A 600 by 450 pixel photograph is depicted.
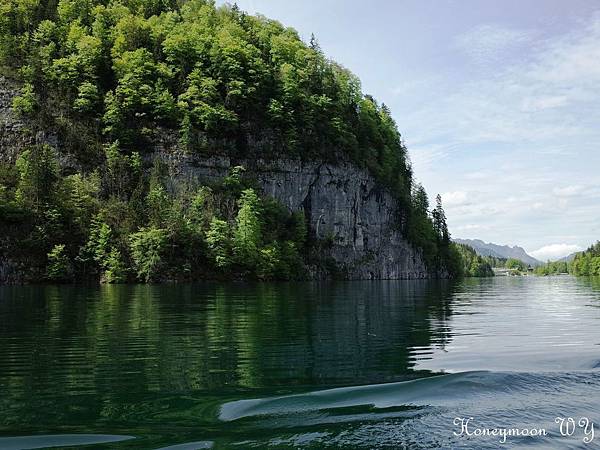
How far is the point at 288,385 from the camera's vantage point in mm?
10227

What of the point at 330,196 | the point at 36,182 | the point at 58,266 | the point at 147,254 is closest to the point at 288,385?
the point at 147,254

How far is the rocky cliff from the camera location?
7812 centimetres

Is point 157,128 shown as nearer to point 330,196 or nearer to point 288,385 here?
point 330,196

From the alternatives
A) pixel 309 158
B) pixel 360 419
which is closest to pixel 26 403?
pixel 360 419

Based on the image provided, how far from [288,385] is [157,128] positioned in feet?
255

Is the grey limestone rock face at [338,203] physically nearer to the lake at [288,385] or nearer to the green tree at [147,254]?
the green tree at [147,254]

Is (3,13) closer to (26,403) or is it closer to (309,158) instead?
(309,158)

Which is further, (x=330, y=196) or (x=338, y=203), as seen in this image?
(x=338, y=203)

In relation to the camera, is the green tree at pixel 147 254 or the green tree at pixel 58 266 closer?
the green tree at pixel 58 266

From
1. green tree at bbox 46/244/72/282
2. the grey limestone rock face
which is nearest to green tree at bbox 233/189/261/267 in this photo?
the grey limestone rock face

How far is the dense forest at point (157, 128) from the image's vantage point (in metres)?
62.8

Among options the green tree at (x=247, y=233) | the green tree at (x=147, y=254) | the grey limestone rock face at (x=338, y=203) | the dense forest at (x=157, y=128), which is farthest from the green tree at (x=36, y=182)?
the green tree at (x=247, y=233)

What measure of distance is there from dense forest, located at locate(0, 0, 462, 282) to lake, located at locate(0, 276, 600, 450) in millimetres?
46551

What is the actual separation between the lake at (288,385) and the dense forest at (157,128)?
46.6 m
